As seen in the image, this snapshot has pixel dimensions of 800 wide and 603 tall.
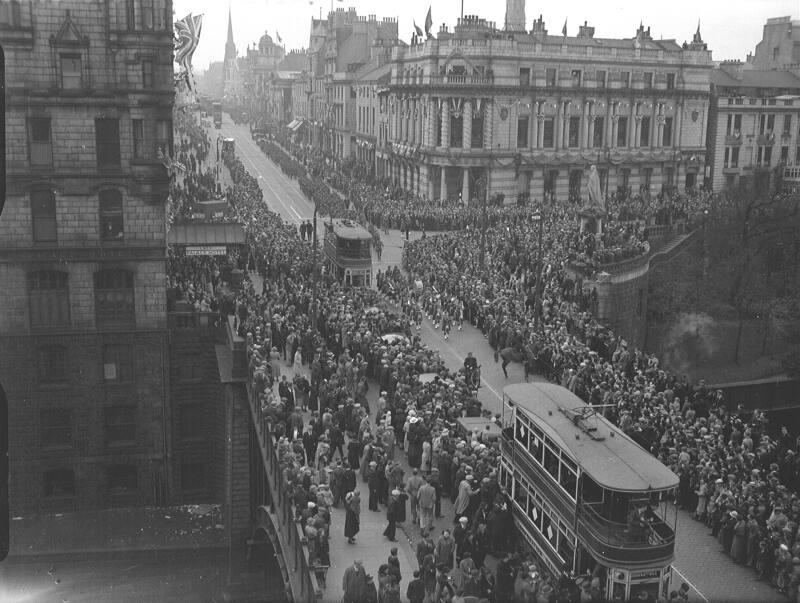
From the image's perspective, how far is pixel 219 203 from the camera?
217ft

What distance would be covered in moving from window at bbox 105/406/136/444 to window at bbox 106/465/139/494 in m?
1.28

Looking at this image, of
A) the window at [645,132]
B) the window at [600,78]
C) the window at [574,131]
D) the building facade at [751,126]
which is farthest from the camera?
the building facade at [751,126]

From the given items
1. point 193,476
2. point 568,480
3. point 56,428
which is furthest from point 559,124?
point 568,480

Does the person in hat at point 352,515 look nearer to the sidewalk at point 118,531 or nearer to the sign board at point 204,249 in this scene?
the sidewalk at point 118,531

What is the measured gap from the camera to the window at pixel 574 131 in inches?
3580

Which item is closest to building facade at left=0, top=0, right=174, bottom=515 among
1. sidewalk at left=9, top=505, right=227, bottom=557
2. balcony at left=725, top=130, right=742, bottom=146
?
sidewalk at left=9, top=505, right=227, bottom=557

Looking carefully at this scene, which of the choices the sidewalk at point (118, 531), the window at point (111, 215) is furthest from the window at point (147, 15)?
the sidewalk at point (118, 531)

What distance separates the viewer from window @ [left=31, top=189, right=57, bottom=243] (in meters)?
38.9

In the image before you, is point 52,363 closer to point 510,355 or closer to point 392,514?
point 510,355

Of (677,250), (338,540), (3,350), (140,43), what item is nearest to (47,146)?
(140,43)

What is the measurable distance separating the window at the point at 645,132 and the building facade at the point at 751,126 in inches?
325

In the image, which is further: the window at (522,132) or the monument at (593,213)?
the window at (522,132)

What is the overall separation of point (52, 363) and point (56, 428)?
3.11 metres

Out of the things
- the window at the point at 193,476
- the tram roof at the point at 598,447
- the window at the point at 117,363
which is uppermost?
the tram roof at the point at 598,447
